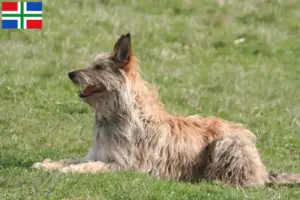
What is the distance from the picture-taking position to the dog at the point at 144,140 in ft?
32.8

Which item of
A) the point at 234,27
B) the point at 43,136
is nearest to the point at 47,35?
the point at 234,27

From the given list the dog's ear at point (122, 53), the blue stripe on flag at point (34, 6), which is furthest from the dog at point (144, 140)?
the blue stripe on flag at point (34, 6)

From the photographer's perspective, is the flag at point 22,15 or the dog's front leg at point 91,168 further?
the flag at point 22,15

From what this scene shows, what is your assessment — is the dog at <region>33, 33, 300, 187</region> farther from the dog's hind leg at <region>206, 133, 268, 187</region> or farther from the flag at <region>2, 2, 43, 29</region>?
the flag at <region>2, 2, 43, 29</region>

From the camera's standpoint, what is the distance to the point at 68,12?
21344mm

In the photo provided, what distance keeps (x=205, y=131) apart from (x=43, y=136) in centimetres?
311

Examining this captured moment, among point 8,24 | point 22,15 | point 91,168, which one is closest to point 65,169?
point 91,168

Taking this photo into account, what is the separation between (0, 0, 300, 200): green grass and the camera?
9.40 m

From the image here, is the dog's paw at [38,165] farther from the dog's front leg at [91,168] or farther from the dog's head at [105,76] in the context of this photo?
the dog's head at [105,76]

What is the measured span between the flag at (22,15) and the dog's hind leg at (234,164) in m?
10.2

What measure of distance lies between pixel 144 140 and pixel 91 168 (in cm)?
89

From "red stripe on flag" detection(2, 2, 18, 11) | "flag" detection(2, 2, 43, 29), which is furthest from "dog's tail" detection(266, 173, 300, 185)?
"red stripe on flag" detection(2, 2, 18, 11)

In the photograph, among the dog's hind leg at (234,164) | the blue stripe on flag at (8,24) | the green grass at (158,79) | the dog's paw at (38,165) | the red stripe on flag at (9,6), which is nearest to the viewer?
the green grass at (158,79)

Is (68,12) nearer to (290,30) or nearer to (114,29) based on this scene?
(114,29)
